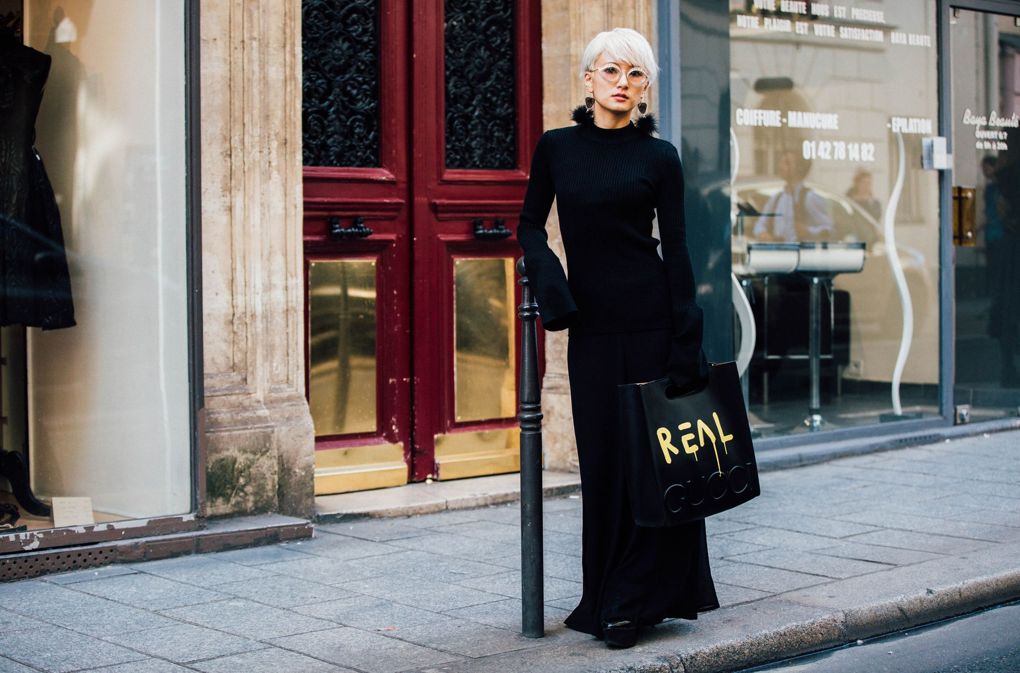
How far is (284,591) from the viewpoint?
239 inches

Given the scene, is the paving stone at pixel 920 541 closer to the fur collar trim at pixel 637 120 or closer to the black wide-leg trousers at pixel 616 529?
the black wide-leg trousers at pixel 616 529

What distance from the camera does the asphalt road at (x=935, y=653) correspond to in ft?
17.2

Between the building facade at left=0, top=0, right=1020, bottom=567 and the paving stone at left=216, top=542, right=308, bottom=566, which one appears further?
the building facade at left=0, top=0, right=1020, bottom=567

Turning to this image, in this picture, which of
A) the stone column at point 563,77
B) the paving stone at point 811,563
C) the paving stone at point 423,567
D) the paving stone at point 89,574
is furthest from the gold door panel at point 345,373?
the paving stone at point 811,563

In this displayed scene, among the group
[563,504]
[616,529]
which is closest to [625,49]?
[616,529]

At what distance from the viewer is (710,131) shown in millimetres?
9250

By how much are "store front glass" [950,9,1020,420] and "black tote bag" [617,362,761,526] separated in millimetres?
6317

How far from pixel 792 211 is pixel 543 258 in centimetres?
509

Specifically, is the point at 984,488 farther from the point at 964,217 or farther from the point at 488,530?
the point at 964,217

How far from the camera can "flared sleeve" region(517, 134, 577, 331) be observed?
4961 mm

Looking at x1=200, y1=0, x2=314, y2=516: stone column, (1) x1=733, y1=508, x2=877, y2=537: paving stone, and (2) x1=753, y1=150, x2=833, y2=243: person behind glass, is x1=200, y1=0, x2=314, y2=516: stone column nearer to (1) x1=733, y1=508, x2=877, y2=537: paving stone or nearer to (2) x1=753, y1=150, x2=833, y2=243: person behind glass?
(1) x1=733, y1=508, x2=877, y2=537: paving stone

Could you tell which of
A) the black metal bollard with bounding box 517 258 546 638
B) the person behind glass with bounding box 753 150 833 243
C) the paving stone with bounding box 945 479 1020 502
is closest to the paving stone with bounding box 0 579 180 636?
the black metal bollard with bounding box 517 258 546 638

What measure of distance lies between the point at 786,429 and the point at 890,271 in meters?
1.52

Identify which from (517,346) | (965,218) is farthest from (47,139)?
(965,218)
